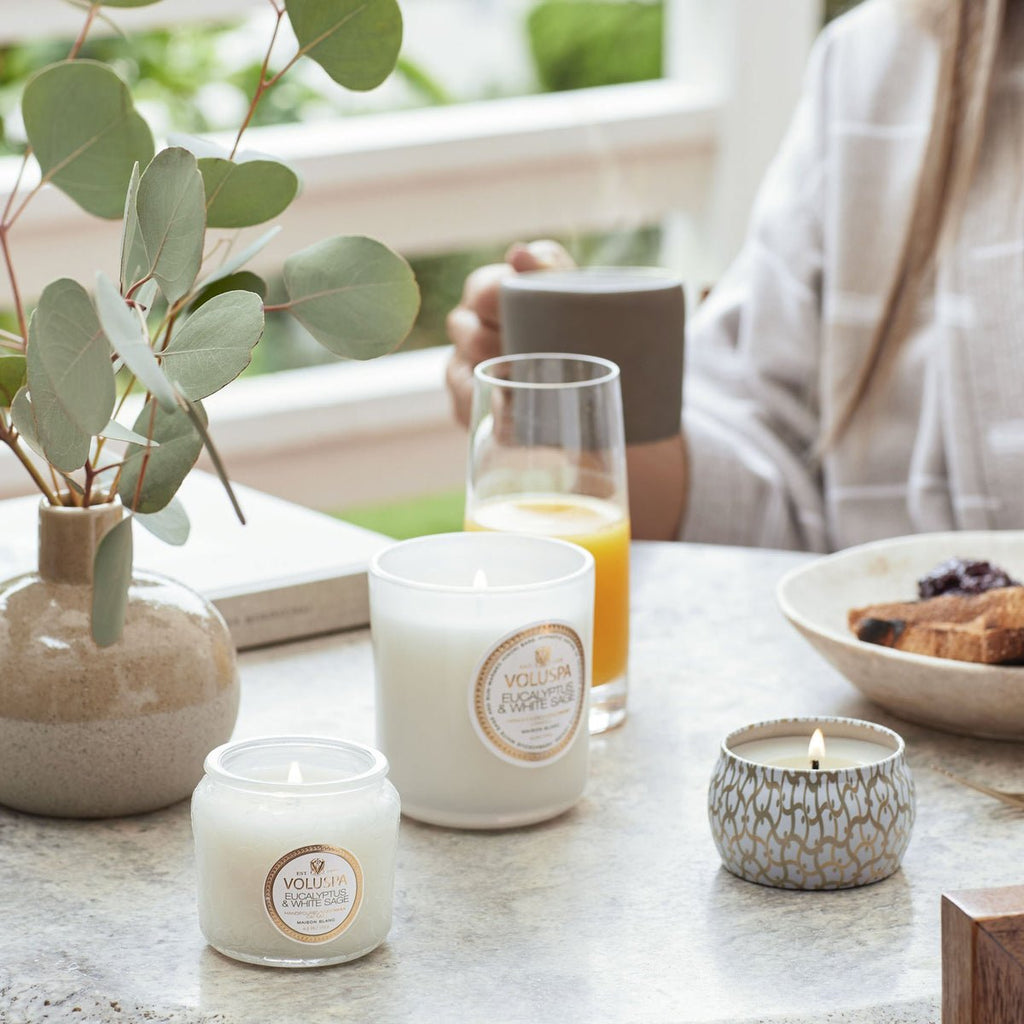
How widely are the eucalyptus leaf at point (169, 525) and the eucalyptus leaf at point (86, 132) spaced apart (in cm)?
14

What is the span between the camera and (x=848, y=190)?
1594 mm

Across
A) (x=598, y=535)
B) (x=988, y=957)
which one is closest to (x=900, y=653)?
(x=598, y=535)

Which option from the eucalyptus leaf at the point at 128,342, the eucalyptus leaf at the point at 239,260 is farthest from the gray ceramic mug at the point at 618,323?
the eucalyptus leaf at the point at 128,342

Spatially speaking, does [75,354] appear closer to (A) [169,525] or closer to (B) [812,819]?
(A) [169,525]

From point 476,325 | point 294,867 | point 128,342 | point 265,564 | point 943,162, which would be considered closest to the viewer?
point 128,342

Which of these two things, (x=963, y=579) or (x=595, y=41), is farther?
(x=595, y=41)

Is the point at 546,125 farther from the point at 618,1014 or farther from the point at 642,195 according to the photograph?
the point at 618,1014

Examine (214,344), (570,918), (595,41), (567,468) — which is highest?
(595,41)

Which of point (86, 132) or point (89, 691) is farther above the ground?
point (86, 132)

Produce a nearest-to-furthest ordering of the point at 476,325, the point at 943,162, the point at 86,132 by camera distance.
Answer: the point at 86,132 → the point at 476,325 → the point at 943,162

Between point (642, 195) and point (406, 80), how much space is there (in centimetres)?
155

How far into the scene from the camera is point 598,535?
0.84m

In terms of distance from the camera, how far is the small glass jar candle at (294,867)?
23.1 inches

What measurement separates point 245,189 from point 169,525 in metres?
0.15
